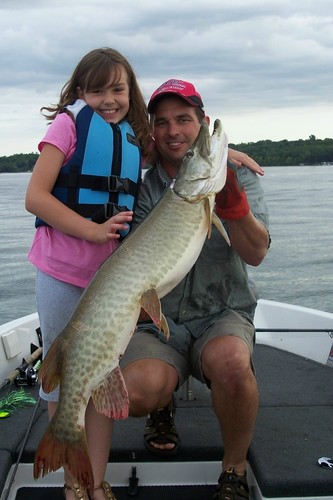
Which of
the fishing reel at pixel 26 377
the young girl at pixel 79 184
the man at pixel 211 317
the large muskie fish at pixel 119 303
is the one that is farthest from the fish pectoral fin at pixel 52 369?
the fishing reel at pixel 26 377

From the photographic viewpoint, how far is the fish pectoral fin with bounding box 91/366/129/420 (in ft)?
9.36

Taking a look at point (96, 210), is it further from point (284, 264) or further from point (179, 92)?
point (284, 264)

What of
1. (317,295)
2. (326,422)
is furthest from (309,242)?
(326,422)

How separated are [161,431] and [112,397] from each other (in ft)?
2.56

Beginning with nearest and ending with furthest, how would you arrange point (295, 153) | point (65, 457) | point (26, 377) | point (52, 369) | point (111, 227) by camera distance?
point (65, 457)
point (52, 369)
point (111, 227)
point (26, 377)
point (295, 153)

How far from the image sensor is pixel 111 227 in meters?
3.04

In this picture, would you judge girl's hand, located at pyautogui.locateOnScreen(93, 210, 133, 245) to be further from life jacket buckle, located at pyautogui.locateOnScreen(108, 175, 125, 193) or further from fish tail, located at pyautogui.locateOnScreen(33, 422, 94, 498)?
fish tail, located at pyautogui.locateOnScreen(33, 422, 94, 498)

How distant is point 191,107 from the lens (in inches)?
143

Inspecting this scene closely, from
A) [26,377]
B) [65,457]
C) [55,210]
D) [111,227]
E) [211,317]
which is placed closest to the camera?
[65,457]

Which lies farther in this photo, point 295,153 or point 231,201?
point 295,153

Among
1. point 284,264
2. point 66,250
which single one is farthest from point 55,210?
point 284,264

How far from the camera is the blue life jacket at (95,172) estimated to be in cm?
335

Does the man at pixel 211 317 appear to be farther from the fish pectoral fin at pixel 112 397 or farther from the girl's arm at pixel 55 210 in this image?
the girl's arm at pixel 55 210

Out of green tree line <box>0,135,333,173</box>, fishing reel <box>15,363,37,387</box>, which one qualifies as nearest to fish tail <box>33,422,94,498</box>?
fishing reel <box>15,363,37,387</box>
